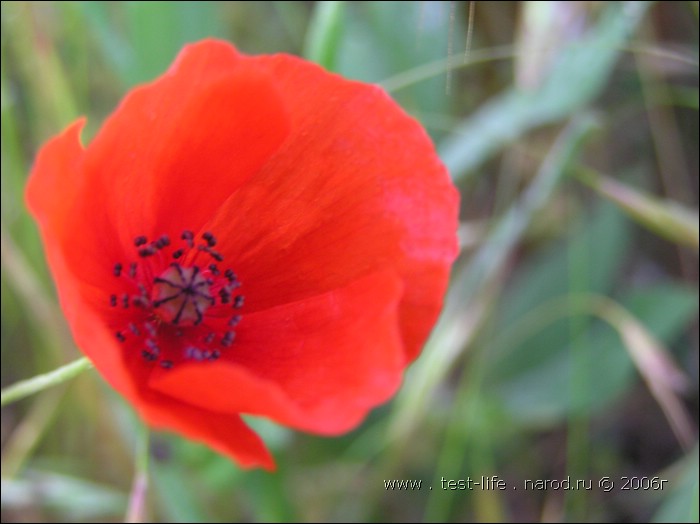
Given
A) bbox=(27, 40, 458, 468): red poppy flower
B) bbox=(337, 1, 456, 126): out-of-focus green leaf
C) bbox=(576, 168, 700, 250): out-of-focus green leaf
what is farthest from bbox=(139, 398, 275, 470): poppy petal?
bbox=(337, 1, 456, 126): out-of-focus green leaf

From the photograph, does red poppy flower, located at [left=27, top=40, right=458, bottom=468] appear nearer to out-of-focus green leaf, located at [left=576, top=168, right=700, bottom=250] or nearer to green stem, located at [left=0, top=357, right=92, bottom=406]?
green stem, located at [left=0, top=357, right=92, bottom=406]

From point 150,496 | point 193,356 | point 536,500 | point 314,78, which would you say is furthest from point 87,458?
point 314,78

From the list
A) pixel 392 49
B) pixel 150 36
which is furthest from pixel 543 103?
pixel 150 36

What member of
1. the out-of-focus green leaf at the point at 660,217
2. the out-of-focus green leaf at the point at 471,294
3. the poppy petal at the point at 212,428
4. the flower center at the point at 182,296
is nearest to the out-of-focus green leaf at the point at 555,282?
the out-of-focus green leaf at the point at 471,294

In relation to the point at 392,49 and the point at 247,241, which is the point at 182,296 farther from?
the point at 392,49

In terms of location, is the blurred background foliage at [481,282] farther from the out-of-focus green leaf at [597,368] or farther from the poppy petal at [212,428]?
the poppy petal at [212,428]
